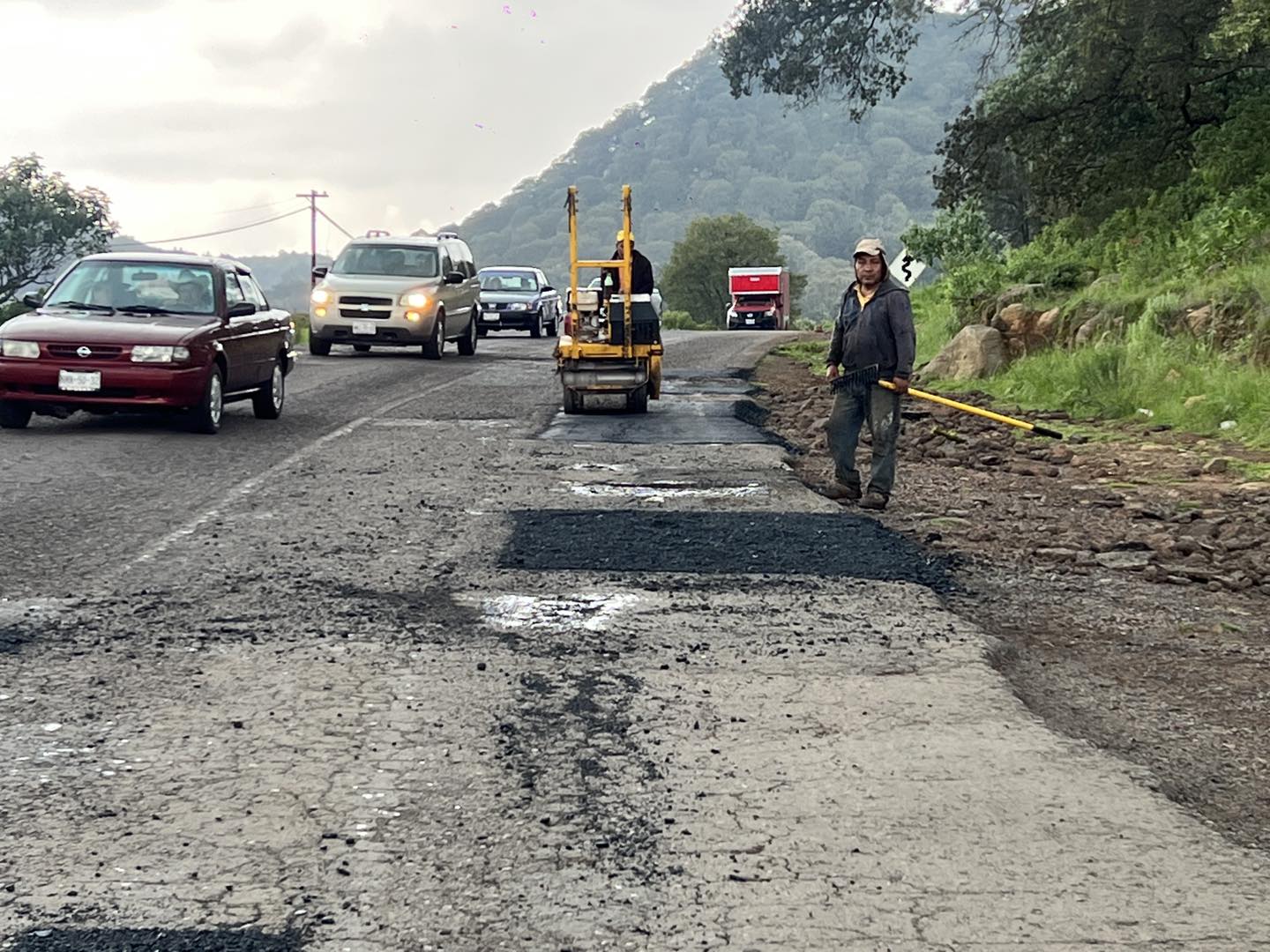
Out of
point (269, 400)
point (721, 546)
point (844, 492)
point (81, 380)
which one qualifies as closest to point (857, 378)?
point (844, 492)

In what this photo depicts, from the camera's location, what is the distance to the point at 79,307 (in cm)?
1511

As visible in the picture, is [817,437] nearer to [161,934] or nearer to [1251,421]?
[1251,421]

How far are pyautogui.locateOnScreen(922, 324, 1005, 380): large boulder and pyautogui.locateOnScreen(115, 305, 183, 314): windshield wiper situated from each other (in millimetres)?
10400

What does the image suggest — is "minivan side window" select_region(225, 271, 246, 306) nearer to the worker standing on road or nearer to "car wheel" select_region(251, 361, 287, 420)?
"car wheel" select_region(251, 361, 287, 420)

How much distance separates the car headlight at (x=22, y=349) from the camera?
14.1 m

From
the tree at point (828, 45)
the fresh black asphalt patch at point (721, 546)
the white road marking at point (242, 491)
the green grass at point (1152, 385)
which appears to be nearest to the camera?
the fresh black asphalt patch at point (721, 546)

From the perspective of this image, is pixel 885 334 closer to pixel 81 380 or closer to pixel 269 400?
pixel 81 380

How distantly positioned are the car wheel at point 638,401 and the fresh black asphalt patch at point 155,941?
A: 13605 mm

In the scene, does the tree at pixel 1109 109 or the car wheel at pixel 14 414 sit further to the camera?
the tree at pixel 1109 109

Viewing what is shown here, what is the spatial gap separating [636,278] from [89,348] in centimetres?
580

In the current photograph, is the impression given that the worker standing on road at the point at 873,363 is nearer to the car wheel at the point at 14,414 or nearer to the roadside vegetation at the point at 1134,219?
the roadside vegetation at the point at 1134,219

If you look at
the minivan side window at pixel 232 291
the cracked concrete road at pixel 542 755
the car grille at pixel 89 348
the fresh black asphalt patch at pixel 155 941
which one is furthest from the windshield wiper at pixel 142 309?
the fresh black asphalt patch at pixel 155 941

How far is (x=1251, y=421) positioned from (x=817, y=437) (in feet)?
12.8

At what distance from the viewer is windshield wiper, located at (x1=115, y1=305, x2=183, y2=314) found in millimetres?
15172
